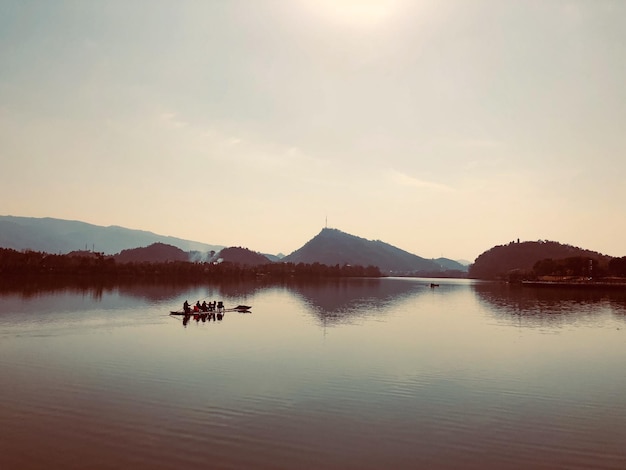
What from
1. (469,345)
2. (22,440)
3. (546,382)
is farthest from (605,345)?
(22,440)

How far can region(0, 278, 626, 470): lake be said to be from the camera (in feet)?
75.5

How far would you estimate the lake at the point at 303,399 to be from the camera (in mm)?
23000

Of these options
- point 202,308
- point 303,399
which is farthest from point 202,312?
point 303,399

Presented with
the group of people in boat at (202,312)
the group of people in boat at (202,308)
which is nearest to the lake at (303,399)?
the group of people in boat at (202,312)

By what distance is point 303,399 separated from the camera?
3278cm

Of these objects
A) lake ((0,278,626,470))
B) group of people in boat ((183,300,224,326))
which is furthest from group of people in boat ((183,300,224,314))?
lake ((0,278,626,470))

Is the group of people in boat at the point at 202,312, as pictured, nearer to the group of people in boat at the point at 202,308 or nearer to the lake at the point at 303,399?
the group of people in boat at the point at 202,308

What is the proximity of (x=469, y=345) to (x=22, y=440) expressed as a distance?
2079 inches

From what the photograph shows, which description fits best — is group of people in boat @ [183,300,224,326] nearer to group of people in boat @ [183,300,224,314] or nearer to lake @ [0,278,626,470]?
group of people in boat @ [183,300,224,314]

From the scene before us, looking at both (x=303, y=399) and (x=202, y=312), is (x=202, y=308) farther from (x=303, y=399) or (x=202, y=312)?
(x=303, y=399)

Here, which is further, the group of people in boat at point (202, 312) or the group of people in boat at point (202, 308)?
the group of people in boat at point (202, 308)

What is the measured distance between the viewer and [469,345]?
61188 mm

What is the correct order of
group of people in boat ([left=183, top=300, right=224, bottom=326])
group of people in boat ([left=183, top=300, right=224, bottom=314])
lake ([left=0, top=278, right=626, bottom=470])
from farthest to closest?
group of people in boat ([left=183, top=300, right=224, bottom=314]) < group of people in boat ([left=183, top=300, right=224, bottom=326]) < lake ([left=0, top=278, right=626, bottom=470])

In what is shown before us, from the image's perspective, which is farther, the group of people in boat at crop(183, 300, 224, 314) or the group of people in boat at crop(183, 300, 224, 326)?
the group of people in boat at crop(183, 300, 224, 314)
